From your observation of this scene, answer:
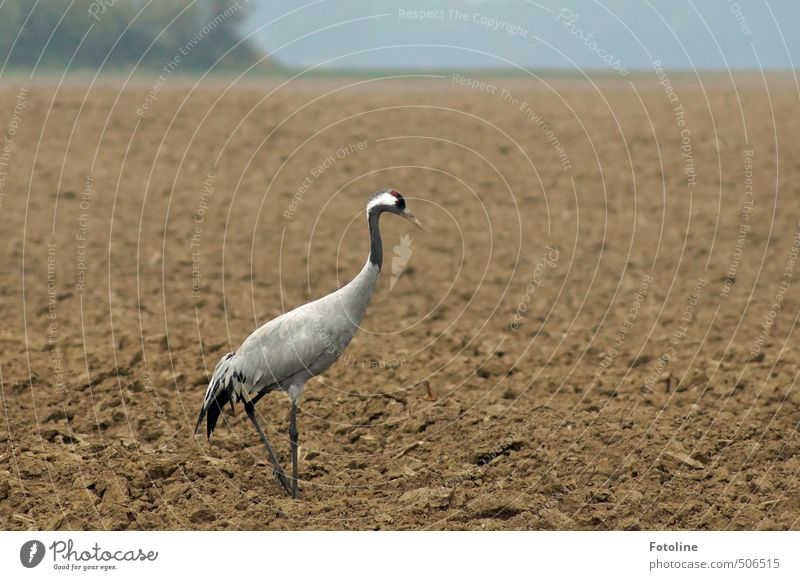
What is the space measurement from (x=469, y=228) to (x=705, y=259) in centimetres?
473

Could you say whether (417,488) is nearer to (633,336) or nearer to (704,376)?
(704,376)

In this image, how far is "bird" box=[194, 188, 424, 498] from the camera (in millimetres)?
8508

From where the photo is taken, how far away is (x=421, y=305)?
17.2 meters

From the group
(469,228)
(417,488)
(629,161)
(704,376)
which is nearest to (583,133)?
(629,161)

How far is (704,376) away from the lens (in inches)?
502
